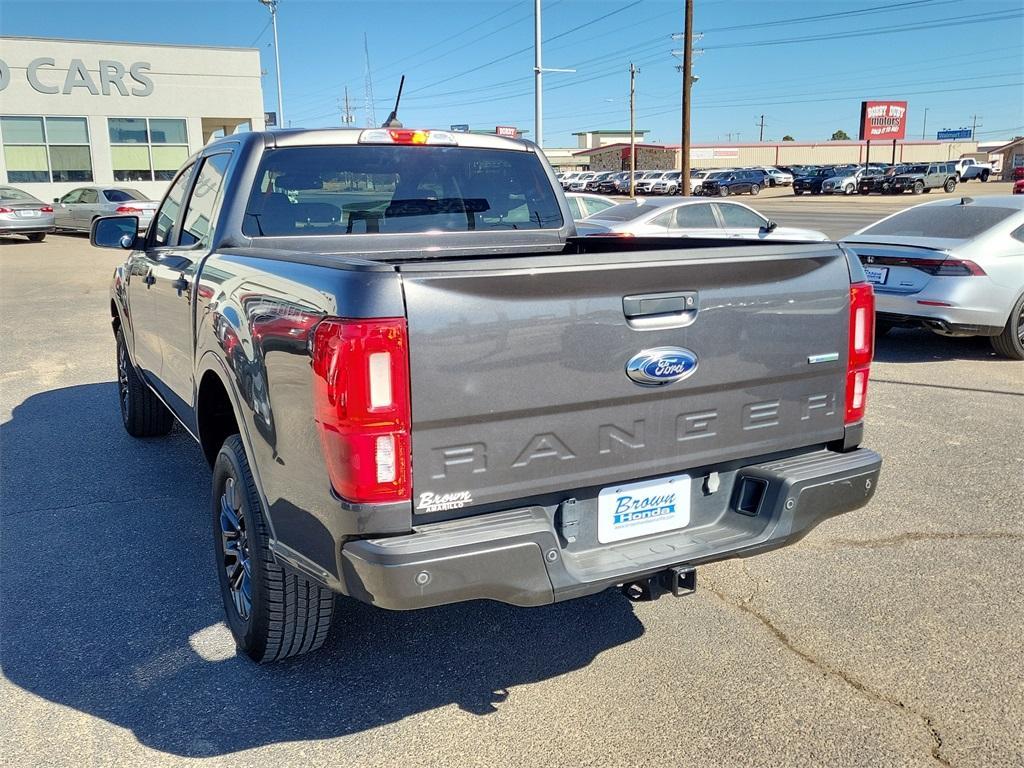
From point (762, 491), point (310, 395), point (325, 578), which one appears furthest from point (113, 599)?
point (762, 491)

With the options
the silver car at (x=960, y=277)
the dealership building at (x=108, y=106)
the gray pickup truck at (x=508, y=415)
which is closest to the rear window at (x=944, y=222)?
the silver car at (x=960, y=277)

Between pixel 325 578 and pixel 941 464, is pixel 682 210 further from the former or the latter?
pixel 325 578

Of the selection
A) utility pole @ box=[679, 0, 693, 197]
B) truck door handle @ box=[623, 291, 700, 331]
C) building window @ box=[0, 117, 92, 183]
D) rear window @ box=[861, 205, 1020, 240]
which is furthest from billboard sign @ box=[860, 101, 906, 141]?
truck door handle @ box=[623, 291, 700, 331]

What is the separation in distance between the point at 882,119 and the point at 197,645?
8773 cm

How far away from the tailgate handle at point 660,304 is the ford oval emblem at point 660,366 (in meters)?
0.12

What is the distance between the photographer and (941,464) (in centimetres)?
566

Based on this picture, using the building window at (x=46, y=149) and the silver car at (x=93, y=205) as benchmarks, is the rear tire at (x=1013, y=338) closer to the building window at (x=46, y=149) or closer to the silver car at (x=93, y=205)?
the silver car at (x=93, y=205)

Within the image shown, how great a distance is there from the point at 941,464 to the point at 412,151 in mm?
3849

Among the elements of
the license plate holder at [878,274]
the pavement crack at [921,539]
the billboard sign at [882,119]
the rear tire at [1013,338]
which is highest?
the billboard sign at [882,119]

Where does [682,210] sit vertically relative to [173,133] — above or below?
below

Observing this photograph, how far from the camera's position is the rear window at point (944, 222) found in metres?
8.65

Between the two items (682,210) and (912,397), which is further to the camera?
(682,210)

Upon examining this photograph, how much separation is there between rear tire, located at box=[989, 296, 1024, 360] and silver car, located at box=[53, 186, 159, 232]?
2225 centimetres

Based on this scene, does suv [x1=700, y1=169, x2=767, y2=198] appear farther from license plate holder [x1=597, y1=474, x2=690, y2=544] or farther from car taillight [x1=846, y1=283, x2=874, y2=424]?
license plate holder [x1=597, y1=474, x2=690, y2=544]
